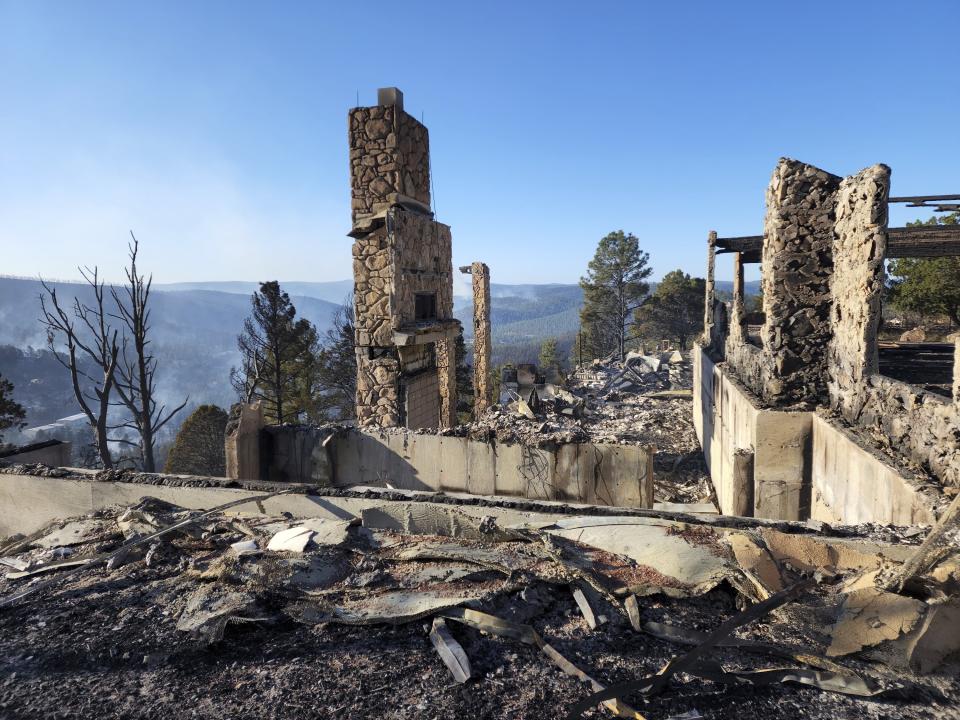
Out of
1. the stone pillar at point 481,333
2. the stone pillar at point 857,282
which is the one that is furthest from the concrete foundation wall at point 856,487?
the stone pillar at point 481,333

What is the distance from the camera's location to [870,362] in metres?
4.79

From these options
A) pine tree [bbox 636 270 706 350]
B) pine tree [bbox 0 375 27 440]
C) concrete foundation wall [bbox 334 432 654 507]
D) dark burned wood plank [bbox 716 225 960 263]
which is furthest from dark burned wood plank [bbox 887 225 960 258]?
pine tree [bbox 636 270 706 350]

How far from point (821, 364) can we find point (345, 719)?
5.79m

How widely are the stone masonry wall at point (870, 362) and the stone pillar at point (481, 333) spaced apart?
48.6 feet

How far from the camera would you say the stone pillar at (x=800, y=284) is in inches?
225

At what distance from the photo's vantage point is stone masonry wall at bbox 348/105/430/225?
356 inches

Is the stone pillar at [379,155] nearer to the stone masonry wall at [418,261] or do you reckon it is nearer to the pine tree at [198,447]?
the stone masonry wall at [418,261]

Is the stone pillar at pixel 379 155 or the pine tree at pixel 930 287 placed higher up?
the stone pillar at pixel 379 155

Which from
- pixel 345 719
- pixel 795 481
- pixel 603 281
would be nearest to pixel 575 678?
pixel 345 719

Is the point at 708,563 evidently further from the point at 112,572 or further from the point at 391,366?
the point at 391,366

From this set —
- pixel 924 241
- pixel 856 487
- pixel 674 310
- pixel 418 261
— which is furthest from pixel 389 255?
pixel 674 310

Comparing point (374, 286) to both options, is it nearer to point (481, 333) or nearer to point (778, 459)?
point (778, 459)

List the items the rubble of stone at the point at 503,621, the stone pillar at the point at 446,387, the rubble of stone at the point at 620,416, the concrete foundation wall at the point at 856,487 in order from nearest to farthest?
the rubble of stone at the point at 503,621
the concrete foundation wall at the point at 856,487
the rubble of stone at the point at 620,416
the stone pillar at the point at 446,387

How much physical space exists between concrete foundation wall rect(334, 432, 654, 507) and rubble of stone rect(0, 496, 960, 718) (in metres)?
2.13
